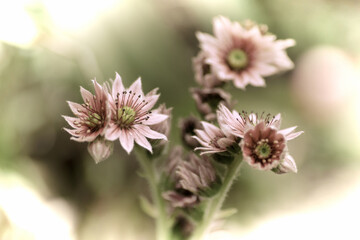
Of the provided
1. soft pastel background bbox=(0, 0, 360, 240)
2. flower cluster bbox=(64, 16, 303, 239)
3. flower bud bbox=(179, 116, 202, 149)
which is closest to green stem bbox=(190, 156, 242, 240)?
flower cluster bbox=(64, 16, 303, 239)

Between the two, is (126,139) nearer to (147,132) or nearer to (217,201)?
(147,132)

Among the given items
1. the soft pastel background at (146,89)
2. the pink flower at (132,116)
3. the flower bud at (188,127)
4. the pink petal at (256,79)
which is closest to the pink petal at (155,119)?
the pink flower at (132,116)

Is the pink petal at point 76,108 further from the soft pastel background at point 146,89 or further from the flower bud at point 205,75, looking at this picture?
the soft pastel background at point 146,89

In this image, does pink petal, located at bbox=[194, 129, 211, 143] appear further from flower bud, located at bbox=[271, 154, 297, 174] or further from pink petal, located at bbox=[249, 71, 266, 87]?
pink petal, located at bbox=[249, 71, 266, 87]

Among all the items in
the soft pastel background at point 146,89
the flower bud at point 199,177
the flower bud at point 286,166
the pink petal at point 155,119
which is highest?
the soft pastel background at point 146,89

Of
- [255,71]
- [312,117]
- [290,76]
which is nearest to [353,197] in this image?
[312,117]

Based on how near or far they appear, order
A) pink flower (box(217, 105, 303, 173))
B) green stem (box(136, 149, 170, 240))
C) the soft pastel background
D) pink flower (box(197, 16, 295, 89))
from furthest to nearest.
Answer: the soft pastel background, pink flower (box(197, 16, 295, 89)), green stem (box(136, 149, 170, 240)), pink flower (box(217, 105, 303, 173))

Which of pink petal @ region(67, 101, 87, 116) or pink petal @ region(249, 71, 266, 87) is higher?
pink petal @ region(249, 71, 266, 87)
